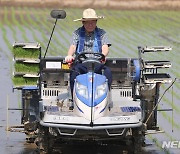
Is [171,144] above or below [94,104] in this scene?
below

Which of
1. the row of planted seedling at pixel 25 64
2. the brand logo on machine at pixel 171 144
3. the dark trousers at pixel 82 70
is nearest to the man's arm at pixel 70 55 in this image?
the dark trousers at pixel 82 70

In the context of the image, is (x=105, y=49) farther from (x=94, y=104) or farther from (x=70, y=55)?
(x=94, y=104)

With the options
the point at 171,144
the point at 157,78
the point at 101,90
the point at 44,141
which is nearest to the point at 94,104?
the point at 101,90

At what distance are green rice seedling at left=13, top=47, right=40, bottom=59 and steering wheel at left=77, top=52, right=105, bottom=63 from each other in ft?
3.20

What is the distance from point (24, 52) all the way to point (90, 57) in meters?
1.21

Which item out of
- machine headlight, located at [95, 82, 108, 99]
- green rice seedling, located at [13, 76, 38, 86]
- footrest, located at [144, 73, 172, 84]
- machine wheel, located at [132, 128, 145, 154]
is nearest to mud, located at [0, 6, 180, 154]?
green rice seedling, located at [13, 76, 38, 86]

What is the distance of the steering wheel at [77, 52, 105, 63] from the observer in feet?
29.9

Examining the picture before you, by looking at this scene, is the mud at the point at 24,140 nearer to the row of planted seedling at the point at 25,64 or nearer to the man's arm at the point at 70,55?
the row of planted seedling at the point at 25,64

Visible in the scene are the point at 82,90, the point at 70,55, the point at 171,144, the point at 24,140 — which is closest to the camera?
the point at 82,90

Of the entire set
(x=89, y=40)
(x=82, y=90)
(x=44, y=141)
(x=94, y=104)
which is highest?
(x=89, y=40)

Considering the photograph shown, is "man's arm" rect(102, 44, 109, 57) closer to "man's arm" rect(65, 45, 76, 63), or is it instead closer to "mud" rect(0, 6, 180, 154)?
"man's arm" rect(65, 45, 76, 63)

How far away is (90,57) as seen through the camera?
30.2 feet

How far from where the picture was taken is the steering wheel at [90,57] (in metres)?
9.10

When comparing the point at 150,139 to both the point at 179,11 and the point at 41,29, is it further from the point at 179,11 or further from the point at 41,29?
the point at 179,11
